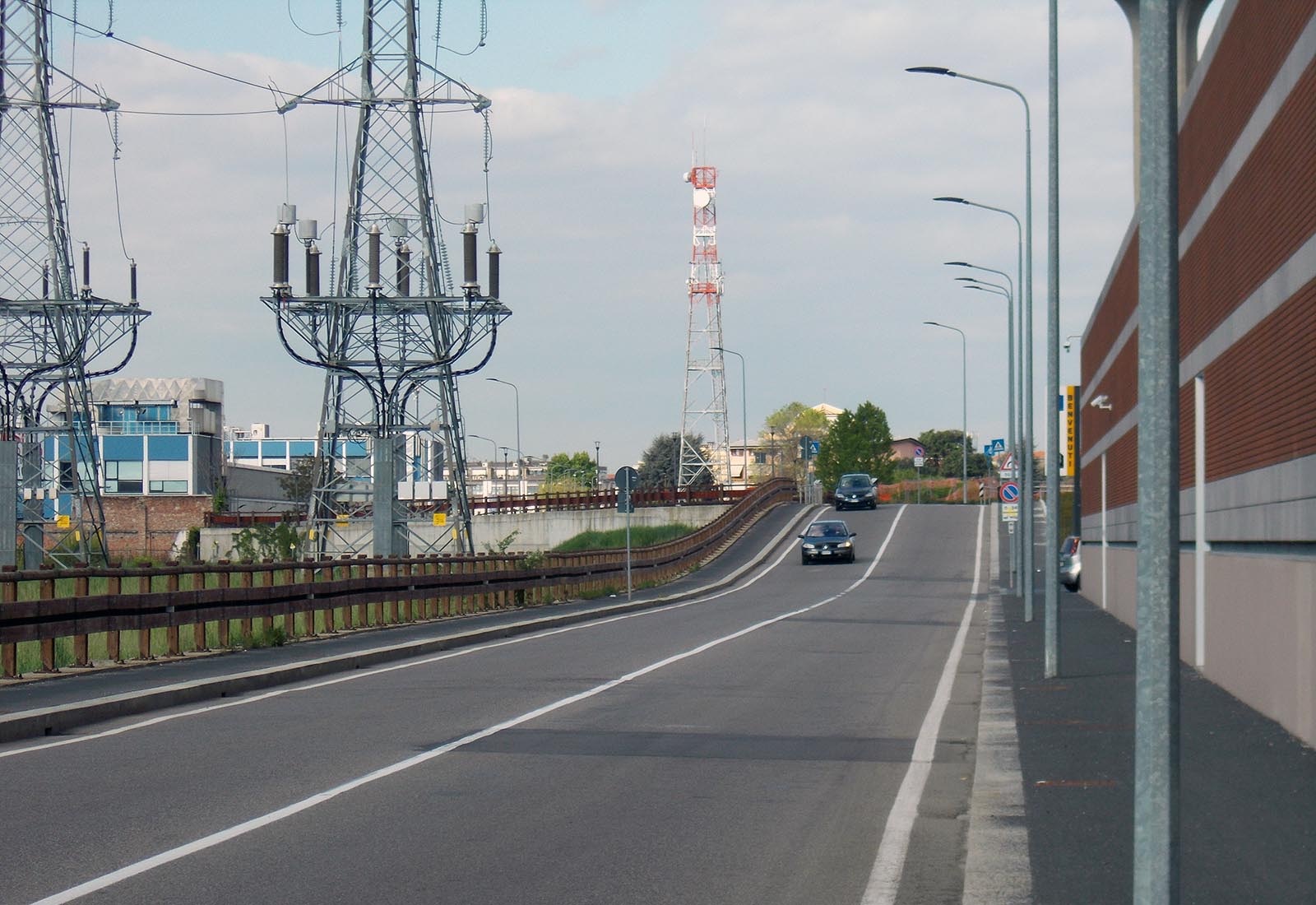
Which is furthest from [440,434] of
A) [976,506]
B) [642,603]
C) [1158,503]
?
→ [976,506]

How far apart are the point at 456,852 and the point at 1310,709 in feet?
22.4

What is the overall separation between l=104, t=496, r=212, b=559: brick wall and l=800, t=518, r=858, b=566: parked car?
4725 centimetres

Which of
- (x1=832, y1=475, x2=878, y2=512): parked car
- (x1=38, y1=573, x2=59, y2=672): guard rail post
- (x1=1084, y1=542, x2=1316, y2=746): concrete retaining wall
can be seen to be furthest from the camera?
A: (x1=832, y1=475, x2=878, y2=512): parked car

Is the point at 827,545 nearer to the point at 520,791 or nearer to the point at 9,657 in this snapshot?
the point at 9,657

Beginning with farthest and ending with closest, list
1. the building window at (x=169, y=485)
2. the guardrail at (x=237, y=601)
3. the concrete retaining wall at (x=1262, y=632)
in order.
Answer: the building window at (x=169, y=485) → the guardrail at (x=237, y=601) → the concrete retaining wall at (x=1262, y=632)

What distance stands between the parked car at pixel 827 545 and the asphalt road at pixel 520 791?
37.0 m

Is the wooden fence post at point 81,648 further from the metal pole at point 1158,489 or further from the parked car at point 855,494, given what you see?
the parked car at point 855,494

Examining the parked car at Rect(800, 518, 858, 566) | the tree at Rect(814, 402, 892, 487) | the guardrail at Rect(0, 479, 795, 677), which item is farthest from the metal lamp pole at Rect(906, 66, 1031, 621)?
the tree at Rect(814, 402, 892, 487)

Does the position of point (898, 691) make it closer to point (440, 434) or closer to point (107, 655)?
point (107, 655)

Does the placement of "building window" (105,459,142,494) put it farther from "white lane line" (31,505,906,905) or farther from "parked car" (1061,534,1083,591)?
"white lane line" (31,505,906,905)

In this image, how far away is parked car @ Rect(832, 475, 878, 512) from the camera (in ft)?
264

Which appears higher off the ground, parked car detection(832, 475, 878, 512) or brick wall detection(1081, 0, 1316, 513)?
brick wall detection(1081, 0, 1316, 513)

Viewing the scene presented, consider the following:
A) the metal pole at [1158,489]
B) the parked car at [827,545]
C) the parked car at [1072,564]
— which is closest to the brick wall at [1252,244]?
the metal pole at [1158,489]

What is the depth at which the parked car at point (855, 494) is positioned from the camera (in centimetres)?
8038
